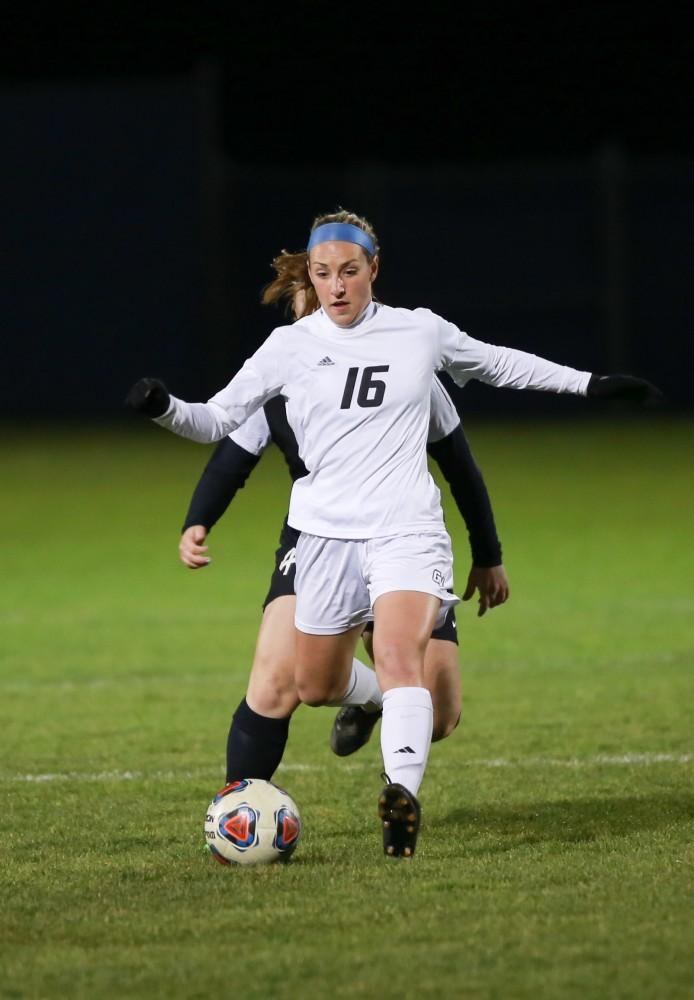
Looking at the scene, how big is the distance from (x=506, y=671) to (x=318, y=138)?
76.6 ft

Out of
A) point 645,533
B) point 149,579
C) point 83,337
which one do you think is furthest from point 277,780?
point 83,337

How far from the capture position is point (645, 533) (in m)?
14.7

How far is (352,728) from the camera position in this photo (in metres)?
6.51

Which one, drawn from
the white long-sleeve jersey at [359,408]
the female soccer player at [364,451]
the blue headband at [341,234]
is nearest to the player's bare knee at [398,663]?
the female soccer player at [364,451]

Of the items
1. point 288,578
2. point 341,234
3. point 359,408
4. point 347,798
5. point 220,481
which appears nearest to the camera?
point 359,408

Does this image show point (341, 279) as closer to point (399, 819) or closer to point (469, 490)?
point (469, 490)

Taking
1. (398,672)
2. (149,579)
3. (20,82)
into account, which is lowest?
(149,579)

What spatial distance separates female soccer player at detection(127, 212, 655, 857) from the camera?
5410 millimetres

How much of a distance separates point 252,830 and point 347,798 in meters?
1.17

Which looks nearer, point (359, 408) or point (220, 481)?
point (359, 408)

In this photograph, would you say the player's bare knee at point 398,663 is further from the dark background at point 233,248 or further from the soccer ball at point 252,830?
the dark background at point 233,248

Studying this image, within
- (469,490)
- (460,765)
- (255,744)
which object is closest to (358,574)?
(255,744)

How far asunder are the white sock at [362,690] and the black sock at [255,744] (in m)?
0.33

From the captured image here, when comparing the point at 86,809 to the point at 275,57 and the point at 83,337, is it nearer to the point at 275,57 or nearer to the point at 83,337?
the point at 83,337
